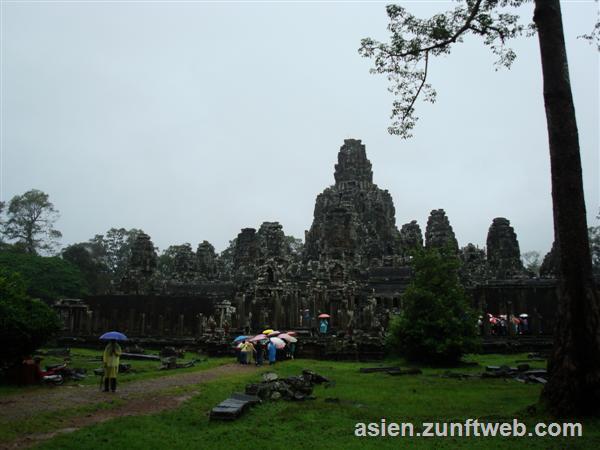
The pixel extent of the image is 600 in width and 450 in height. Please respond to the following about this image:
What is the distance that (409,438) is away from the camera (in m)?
7.34

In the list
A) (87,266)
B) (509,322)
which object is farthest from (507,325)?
(87,266)

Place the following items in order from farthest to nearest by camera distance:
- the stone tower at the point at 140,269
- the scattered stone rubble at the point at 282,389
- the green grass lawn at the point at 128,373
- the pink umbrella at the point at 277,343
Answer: the stone tower at the point at 140,269 < the pink umbrella at the point at 277,343 < the green grass lawn at the point at 128,373 < the scattered stone rubble at the point at 282,389

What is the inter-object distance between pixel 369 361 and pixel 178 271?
2757 centimetres

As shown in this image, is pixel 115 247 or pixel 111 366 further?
pixel 115 247

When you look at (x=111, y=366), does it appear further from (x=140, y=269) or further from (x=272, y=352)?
(x=140, y=269)

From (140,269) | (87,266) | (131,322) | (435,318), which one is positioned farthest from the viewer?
(87,266)

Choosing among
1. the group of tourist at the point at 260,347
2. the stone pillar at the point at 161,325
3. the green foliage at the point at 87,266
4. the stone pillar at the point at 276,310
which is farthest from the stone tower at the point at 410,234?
the green foliage at the point at 87,266

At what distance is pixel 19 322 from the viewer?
11.7 metres

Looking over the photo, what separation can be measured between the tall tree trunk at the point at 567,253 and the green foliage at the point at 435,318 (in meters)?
7.87

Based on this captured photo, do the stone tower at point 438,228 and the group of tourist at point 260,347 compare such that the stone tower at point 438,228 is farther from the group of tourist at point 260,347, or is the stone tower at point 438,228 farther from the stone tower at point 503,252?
the group of tourist at point 260,347

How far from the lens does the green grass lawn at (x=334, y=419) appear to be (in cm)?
692

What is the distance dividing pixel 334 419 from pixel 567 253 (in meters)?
4.65

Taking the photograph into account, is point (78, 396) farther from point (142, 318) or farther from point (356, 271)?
point (356, 271)

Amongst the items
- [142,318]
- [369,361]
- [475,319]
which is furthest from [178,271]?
[475,319]
